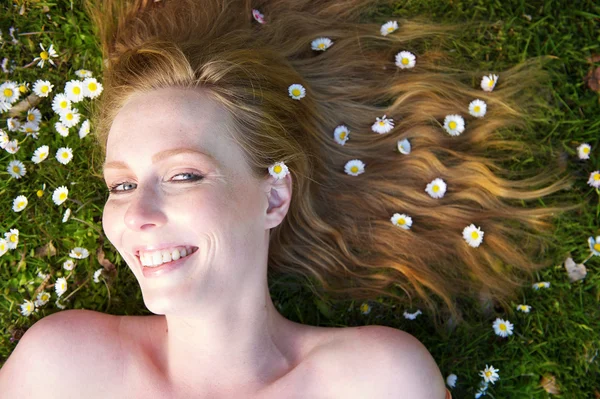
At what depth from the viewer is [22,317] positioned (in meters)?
3.94

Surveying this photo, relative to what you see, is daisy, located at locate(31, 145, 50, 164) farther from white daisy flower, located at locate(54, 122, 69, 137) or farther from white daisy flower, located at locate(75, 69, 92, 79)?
white daisy flower, located at locate(75, 69, 92, 79)

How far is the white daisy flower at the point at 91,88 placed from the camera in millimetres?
4023

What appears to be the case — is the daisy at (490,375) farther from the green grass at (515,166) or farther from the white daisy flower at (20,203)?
the white daisy flower at (20,203)

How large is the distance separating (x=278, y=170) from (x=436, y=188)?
1217mm

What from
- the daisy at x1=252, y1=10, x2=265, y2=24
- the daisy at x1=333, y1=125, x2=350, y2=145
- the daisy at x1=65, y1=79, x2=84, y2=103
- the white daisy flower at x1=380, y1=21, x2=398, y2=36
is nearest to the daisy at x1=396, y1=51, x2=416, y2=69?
the white daisy flower at x1=380, y1=21, x2=398, y2=36

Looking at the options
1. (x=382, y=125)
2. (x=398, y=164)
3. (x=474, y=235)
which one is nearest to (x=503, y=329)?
(x=474, y=235)

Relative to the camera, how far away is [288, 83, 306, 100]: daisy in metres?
3.65

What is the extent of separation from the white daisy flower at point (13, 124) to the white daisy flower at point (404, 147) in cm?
247

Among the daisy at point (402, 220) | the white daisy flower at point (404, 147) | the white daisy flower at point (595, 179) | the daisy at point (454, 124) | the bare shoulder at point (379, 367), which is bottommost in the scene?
the bare shoulder at point (379, 367)

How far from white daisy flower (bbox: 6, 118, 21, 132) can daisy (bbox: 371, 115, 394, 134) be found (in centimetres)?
229

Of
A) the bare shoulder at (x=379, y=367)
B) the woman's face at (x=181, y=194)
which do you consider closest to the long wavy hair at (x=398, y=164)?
the bare shoulder at (x=379, y=367)

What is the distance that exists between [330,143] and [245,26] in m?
0.90

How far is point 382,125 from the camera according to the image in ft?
13.2

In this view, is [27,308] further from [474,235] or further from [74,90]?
[474,235]
